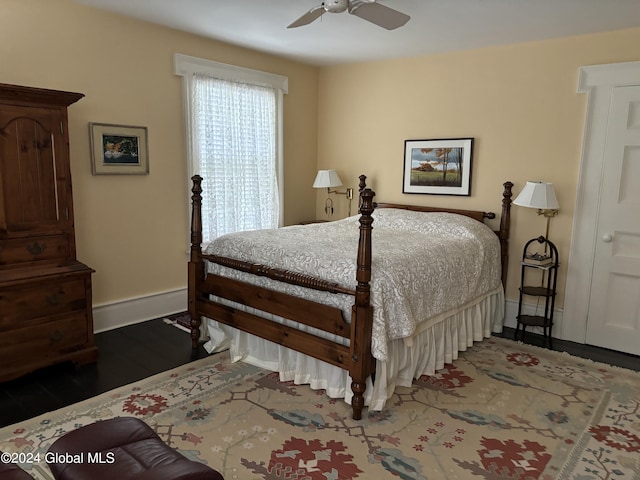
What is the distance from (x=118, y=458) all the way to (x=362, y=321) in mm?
1360

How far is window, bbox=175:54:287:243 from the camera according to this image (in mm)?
4348

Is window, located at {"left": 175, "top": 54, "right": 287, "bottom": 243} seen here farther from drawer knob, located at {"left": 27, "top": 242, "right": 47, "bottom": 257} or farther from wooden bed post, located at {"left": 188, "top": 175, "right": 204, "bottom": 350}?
drawer knob, located at {"left": 27, "top": 242, "right": 47, "bottom": 257}

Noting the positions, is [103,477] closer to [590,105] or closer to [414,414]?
[414,414]

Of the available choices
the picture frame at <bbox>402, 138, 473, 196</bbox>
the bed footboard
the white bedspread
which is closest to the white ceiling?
the picture frame at <bbox>402, 138, 473, 196</bbox>

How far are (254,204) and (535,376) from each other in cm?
309

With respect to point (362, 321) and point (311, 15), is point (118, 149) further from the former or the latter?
point (362, 321)

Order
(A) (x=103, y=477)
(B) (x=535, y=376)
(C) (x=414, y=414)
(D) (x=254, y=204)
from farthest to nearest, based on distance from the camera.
Result: (D) (x=254, y=204) → (B) (x=535, y=376) → (C) (x=414, y=414) → (A) (x=103, y=477)

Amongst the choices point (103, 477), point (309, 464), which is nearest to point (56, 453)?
point (103, 477)

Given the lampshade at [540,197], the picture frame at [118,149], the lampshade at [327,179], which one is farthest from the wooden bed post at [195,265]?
the lampshade at [540,197]

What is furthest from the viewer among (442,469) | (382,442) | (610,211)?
(610,211)

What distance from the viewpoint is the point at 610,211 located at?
3.69m

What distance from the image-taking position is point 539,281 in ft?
13.5

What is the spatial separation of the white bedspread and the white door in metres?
0.80

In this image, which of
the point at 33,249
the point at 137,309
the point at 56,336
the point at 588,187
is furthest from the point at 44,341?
the point at 588,187
